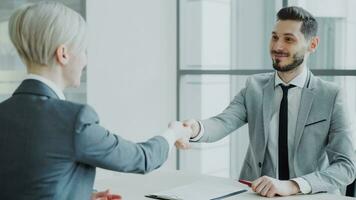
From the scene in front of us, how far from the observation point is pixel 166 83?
15.7 feet

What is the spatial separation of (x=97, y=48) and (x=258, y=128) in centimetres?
184

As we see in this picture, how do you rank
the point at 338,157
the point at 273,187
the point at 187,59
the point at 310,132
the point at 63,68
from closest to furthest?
the point at 63,68, the point at 273,187, the point at 338,157, the point at 310,132, the point at 187,59

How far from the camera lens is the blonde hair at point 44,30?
4.60ft

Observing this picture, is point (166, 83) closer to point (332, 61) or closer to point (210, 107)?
point (210, 107)

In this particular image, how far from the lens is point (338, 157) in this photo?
2422 mm

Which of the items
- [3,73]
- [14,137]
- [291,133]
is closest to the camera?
[14,137]

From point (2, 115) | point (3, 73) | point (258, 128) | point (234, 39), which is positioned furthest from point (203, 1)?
point (2, 115)

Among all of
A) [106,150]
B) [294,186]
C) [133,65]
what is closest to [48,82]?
[106,150]

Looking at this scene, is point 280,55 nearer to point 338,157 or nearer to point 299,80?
point 299,80

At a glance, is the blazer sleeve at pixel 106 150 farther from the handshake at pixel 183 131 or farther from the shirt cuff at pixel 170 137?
the handshake at pixel 183 131

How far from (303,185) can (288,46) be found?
33.5 inches

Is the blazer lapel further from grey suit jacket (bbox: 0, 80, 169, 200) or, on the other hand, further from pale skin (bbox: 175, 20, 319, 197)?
grey suit jacket (bbox: 0, 80, 169, 200)

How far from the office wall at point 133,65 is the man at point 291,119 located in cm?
157

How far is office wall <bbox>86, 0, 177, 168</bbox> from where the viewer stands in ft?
13.6
